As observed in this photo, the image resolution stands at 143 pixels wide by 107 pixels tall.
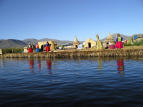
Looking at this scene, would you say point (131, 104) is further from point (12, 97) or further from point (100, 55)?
point (100, 55)

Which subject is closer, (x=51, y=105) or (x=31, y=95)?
(x=51, y=105)

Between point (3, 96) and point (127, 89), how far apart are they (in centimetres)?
475

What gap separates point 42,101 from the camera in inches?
175

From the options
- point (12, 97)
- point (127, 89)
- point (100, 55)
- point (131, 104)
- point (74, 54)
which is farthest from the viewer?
point (74, 54)

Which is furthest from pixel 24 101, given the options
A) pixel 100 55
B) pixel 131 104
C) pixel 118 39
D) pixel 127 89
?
pixel 118 39

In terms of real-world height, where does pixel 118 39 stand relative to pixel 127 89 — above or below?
above

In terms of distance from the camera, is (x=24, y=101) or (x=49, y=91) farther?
(x=49, y=91)

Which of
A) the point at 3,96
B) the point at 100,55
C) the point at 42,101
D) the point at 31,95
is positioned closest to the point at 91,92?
the point at 42,101

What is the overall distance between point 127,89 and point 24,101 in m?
3.85

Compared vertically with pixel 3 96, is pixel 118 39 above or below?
above

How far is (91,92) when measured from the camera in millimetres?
5145

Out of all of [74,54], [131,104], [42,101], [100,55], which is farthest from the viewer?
[74,54]

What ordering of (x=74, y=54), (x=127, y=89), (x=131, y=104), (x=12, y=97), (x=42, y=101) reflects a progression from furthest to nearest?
(x=74, y=54)
(x=127, y=89)
(x=12, y=97)
(x=42, y=101)
(x=131, y=104)

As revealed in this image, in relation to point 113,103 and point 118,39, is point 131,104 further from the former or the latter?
point 118,39
